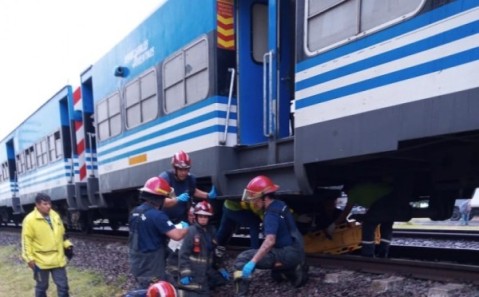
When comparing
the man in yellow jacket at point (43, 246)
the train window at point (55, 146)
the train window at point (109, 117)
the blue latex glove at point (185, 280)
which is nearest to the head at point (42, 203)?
the man in yellow jacket at point (43, 246)

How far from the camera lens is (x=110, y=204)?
970 centimetres

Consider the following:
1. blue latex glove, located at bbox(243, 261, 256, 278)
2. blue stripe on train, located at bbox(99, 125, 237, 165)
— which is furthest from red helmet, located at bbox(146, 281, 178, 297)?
blue stripe on train, located at bbox(99, 125, 237, 165)

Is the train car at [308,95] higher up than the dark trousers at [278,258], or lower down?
higher up

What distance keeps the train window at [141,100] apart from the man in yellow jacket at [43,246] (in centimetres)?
231

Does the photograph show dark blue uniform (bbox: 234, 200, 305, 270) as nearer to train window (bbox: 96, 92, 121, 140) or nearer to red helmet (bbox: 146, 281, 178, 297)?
red helmet (bbox: 146, 281, 178, 297)

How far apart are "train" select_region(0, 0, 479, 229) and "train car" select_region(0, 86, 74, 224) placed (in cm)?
259

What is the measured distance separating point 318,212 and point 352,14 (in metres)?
2.95

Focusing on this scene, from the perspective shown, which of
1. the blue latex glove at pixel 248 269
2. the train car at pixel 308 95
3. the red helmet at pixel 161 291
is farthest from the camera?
the blue latex glove at pixel 248 269

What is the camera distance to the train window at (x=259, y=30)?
5.92 metres

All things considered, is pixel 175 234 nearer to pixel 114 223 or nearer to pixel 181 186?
pixel 181 186

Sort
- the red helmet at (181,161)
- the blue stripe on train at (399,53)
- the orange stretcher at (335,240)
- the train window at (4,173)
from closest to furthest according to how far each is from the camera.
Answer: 1. the blue stripe on train at (399,53)
2. the red helmet at (181,161)
3. the orange stretcher at (335,240)
4. the train window at (4,173)

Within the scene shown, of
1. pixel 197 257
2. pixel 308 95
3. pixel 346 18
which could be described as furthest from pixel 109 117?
pixel 346 18

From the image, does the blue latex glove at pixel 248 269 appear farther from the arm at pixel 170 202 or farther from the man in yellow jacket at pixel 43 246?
the man in yellow jacket at pixel 43 246

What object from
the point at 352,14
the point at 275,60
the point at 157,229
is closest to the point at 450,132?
the point at 352,14
